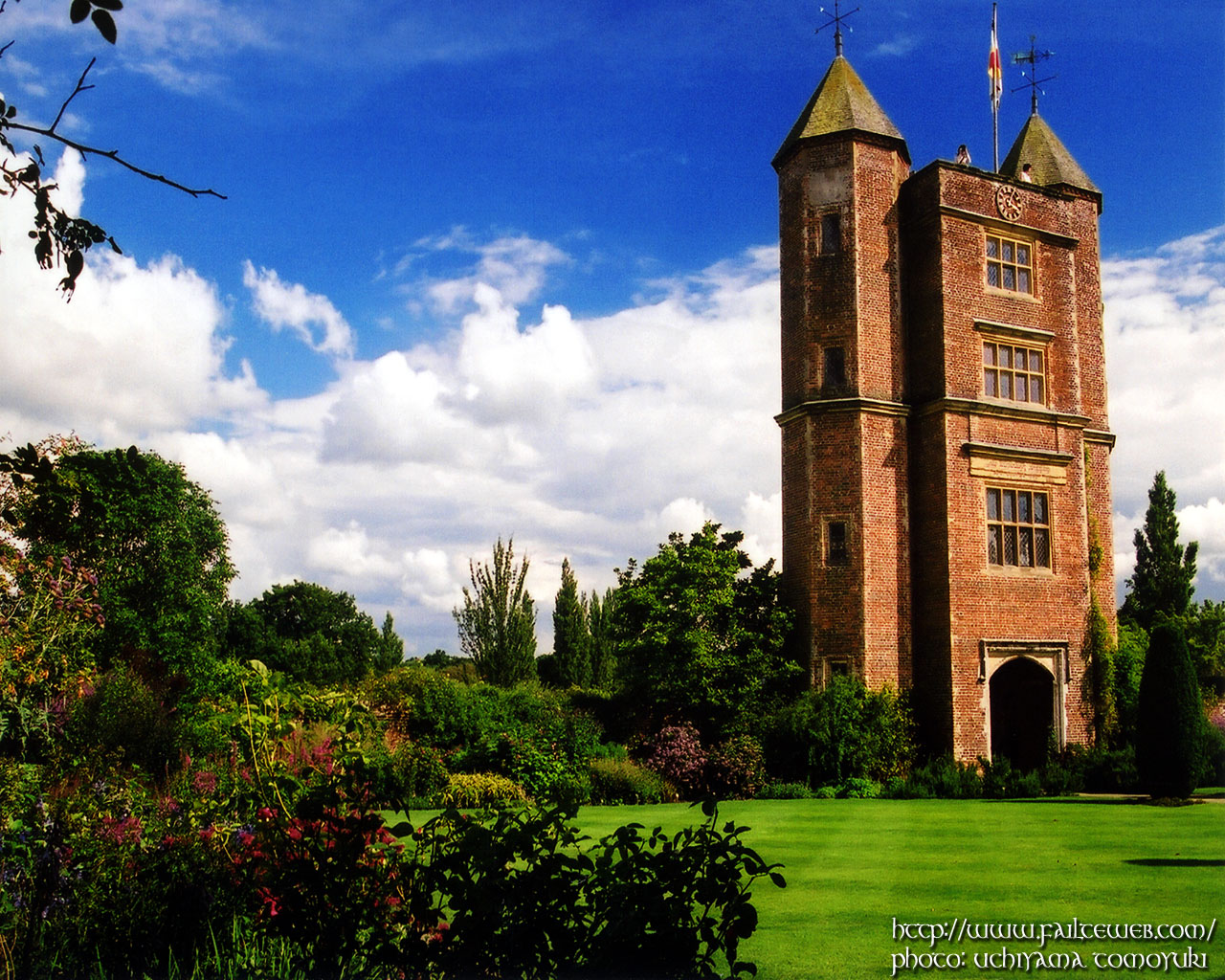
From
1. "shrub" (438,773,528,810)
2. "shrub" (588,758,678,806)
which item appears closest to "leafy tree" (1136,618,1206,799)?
"shrub" (588,758,678,806)

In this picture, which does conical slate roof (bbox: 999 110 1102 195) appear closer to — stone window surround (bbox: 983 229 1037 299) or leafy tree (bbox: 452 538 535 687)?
stone window surround (bbox: 983 229 1037 299)

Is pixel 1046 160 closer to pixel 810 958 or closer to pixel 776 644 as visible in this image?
pixel 776 644

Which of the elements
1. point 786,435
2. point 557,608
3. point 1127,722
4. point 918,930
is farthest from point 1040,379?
point 557,608

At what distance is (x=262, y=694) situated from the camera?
562 centimetres

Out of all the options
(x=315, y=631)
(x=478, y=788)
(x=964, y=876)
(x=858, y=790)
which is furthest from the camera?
(x=315, y=631)

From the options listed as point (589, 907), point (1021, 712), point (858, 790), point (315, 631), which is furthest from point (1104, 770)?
point (315, 631)

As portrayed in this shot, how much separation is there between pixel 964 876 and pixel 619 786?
1000cm

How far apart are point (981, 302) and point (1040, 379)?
101 inches

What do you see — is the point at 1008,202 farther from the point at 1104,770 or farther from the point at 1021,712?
the point at 1104,770

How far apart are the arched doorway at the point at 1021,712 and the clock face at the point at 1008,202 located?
35.5ft

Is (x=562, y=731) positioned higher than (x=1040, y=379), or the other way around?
(x=1040, y=379)

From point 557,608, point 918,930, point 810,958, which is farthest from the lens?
point 557,608

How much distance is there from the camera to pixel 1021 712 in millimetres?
23578

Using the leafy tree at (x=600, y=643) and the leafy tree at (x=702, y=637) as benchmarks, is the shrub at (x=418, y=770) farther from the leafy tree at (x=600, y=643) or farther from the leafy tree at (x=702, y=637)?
the leafy tree at (x=600, y=643)
